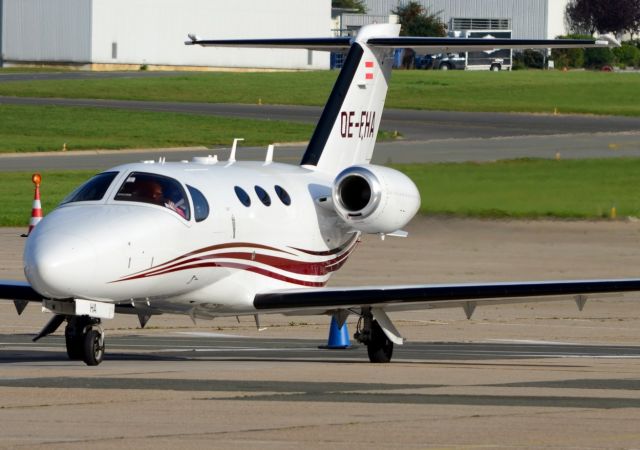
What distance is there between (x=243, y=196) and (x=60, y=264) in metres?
3.68

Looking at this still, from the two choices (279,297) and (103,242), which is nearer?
(103,242)

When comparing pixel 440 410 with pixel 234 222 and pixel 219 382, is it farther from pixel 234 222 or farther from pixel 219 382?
pixel 234 222

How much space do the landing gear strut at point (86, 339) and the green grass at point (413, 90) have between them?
63572 millimetres

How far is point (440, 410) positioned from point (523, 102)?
73.5 metres

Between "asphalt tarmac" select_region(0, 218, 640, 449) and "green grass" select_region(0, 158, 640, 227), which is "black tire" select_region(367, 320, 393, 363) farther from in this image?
"green grass" select_region(0, 158, 640, 227)

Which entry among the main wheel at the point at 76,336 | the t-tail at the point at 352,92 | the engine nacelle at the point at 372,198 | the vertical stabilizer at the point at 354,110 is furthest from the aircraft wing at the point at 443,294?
the vertical stabilizer at the point at 354,110

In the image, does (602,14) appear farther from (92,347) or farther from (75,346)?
(92,347)

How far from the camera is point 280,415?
12.9 m

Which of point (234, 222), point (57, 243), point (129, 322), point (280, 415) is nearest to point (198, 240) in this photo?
point (234, 222)

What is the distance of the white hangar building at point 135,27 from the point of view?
10675 centimetres

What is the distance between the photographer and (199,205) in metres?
18.4

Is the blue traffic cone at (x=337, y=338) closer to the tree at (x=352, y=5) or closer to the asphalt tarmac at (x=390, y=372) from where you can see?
the asphalt tarmac at (x=390, y=372)

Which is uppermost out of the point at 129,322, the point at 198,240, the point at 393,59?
the point at 393,59

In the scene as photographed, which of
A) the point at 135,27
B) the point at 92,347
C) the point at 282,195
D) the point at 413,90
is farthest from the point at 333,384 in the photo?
the point at 135,27
